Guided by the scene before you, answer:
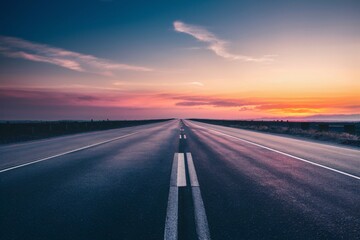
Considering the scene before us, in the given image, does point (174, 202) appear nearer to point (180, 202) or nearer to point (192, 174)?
point (180, 202)

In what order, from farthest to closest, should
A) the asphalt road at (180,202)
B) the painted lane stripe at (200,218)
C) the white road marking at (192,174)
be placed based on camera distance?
the white road marking at (192,174) < the asphalt road at (180,202) < the painted lane stripe at (200,218)

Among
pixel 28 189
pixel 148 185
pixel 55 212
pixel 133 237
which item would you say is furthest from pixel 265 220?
pixel 28 189

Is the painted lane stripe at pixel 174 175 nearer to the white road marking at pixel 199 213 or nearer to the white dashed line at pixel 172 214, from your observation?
the white dashed line at pixel 172 214

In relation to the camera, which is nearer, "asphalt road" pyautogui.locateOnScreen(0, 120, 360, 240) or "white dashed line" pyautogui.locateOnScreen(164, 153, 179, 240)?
"white dashed line" pyautogui.locateOnScreen(164, 153, 179, 240)

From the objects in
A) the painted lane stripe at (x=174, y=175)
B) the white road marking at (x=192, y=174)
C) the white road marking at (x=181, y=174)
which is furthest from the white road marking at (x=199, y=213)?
the painted lane stripe at (x=174, y=175)

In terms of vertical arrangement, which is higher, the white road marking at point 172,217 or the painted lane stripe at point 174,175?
the painted lane stripe at point 174,175

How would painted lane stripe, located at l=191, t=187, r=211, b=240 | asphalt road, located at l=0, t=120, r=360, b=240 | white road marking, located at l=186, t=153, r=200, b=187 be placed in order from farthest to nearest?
white road marking, located at l=186, t=153, r=200, b=187, asphalt road, located at l=0, t=120, r=360, b=240, painted lane stripe, located at l=191, t=187, r=211, b=240

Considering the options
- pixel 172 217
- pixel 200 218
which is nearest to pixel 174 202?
pixel 172 217

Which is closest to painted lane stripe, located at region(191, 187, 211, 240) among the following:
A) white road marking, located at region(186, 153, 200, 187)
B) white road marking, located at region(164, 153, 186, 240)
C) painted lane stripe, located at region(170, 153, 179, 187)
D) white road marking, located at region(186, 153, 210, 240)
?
white road marking, located at region(186, 153, 210, 240)

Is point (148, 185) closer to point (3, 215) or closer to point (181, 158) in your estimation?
point (3, 215)

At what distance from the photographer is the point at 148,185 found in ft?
17.4

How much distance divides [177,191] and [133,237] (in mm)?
1874

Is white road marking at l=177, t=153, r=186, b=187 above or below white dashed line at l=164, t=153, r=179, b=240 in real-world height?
above

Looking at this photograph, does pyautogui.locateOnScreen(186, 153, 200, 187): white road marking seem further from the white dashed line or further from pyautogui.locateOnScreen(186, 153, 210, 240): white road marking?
the white dashed line
